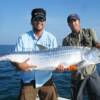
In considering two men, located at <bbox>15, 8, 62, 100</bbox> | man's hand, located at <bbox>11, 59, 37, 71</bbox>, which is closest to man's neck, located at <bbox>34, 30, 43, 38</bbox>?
two men, located at <bbox>15, 8, 62, 100</bbox>

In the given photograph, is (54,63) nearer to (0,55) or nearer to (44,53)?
(44,53)

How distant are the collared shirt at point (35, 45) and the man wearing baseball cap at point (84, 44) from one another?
39.2 inches

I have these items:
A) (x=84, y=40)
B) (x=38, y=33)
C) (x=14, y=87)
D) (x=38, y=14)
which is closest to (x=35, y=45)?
(x=38, y=33)

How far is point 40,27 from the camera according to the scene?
7.85 meters

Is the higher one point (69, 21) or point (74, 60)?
point (69, 21)

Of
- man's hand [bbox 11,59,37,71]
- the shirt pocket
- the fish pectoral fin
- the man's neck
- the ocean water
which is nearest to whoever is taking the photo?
man's hand [bbox 11,59,37,71]

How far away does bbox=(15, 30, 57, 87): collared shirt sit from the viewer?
781cm

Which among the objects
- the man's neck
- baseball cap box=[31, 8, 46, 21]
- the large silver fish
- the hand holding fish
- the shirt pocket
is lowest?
the hand holding fish

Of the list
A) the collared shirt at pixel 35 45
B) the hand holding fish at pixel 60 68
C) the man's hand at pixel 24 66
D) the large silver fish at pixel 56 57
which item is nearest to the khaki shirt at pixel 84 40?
the large silver fish at pixel 56 57

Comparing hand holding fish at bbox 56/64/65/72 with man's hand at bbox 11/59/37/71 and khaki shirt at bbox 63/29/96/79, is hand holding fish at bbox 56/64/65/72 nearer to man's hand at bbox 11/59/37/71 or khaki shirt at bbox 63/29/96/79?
man's hand at bbox 11/59/37/71

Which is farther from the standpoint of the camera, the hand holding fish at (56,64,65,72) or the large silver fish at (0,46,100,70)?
the hand holding fish at (56,64,65,72)

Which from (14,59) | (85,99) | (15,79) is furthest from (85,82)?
(15,79)

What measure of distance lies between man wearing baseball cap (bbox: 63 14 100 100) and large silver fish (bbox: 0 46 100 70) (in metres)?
0.54

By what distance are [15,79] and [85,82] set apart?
12969 mm
